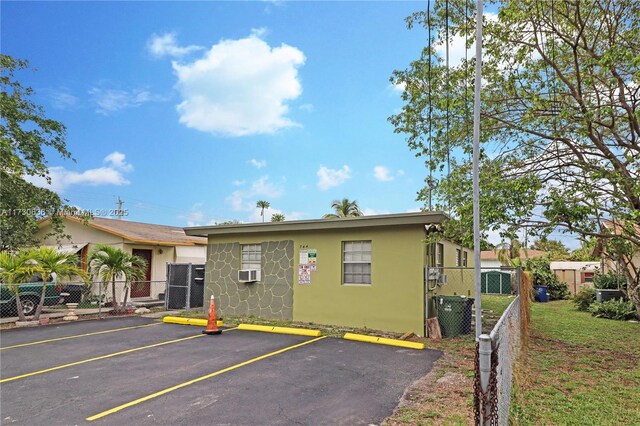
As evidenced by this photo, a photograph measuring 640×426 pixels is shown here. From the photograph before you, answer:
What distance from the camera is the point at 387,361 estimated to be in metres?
7.65

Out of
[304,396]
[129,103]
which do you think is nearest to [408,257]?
[304,396]

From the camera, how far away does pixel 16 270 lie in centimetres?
1206

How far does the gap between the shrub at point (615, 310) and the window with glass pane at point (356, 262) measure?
10.7 m

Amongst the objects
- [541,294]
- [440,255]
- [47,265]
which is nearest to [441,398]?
[440,255]

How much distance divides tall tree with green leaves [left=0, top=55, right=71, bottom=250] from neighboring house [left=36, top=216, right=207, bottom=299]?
7.18 ft

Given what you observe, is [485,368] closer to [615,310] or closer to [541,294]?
[615,310]

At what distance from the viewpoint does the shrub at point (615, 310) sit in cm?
1488

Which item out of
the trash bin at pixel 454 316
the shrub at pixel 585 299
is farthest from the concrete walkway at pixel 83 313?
the shrub at pixel 585 299

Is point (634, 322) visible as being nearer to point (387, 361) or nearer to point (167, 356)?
point (387, 361)

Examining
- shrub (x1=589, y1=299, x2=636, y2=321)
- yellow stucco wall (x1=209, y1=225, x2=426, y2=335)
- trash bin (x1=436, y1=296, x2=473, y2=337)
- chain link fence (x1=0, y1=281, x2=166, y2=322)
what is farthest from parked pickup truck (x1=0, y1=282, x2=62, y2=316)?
shrub (x1=589, y1=299, x2=636, y2=321)

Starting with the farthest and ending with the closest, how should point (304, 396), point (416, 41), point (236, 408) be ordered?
point (416, 41) → point (304, 396) → point (236, 408)

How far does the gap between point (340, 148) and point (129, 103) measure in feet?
33.3

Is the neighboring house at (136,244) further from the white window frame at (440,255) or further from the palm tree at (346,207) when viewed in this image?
the palm tree at (346,207)

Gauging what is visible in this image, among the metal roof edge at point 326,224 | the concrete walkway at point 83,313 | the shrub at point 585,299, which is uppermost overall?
the metal roof edge at point 326,224
